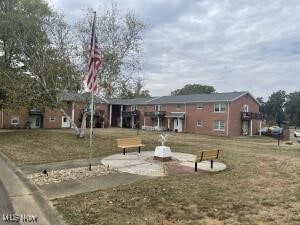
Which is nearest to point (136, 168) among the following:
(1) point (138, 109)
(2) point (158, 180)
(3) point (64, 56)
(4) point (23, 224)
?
(2) point (158, 180)

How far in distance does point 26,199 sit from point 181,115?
153ft

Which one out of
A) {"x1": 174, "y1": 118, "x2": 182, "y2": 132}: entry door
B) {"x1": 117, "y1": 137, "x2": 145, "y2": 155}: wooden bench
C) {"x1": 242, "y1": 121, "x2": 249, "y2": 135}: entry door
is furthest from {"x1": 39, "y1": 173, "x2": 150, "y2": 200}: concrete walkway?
{"x1": 174, "y1": 118, "x2": 182, "y2": 132}: entry door

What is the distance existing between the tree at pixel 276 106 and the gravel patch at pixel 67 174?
316 ft

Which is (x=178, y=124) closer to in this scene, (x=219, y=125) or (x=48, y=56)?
(x=219, y=125)

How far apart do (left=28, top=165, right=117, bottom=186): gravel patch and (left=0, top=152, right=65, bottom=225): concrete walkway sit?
1.35 feet

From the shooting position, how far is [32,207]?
9180 millimetres

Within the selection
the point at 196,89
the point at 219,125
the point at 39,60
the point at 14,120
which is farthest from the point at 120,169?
the point at 196,89

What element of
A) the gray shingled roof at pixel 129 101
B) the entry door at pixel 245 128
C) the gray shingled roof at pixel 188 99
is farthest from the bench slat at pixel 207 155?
the gray shingled roof at pixel 129 101

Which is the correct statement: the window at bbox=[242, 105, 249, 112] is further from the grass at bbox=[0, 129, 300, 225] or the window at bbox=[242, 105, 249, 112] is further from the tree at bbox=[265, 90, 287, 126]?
the tree at bbox=[265, 90, 287, 126]

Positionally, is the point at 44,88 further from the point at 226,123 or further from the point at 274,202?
the point at 226,123

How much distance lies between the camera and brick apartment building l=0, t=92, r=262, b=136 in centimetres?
5000

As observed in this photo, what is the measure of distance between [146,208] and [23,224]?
9.33 ft

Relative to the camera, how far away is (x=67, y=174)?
13.3 meters

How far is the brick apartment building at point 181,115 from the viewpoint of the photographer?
5000 cm
